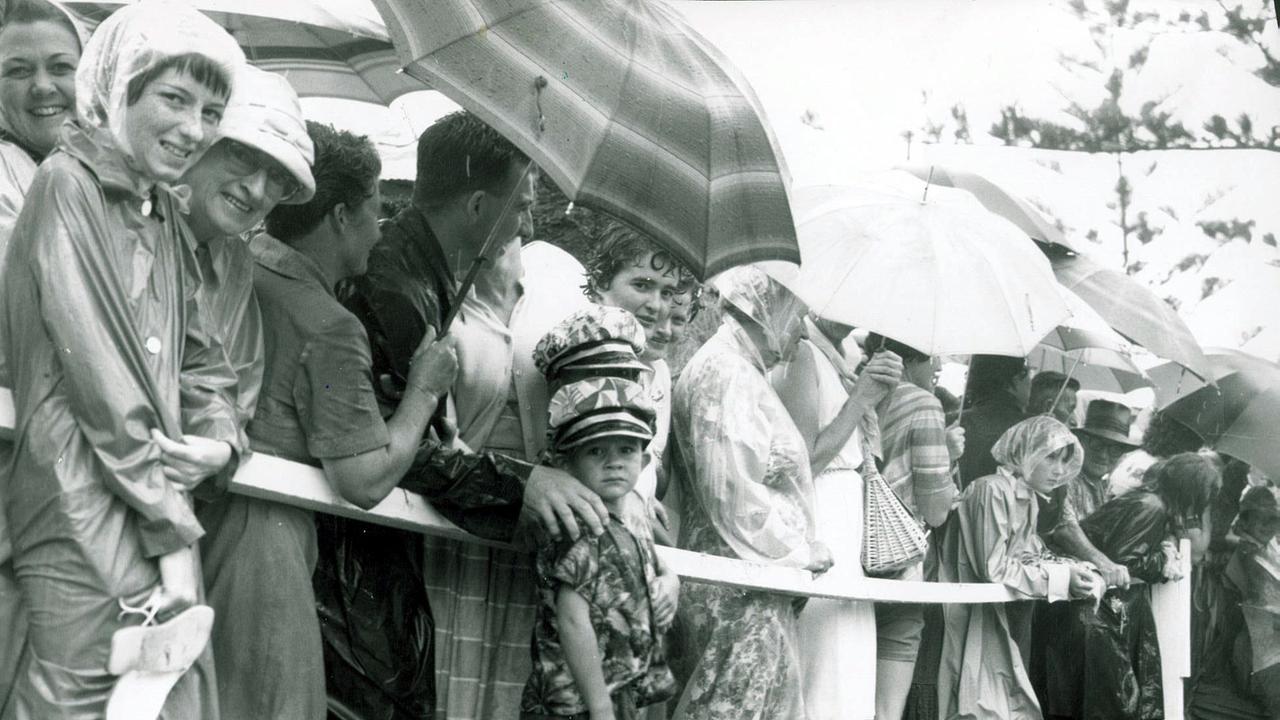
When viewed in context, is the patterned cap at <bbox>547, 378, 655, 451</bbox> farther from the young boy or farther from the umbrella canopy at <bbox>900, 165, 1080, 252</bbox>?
the umbrella canopy at <bbox>900, 165, 1080, 252</bbox>

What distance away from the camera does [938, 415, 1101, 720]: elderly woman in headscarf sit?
7.70 metres

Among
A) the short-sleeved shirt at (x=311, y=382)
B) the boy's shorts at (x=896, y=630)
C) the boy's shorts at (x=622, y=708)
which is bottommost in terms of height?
the boy's shorts at (x=622, y=708)

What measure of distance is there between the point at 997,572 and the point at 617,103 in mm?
3866

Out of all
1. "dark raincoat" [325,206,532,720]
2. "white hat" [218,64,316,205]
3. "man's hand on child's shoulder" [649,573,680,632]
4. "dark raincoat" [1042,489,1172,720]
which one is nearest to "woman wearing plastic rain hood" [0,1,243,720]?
"white hat" [218,64,316,205]

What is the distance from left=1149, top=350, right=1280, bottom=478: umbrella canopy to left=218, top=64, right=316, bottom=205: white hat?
648cm

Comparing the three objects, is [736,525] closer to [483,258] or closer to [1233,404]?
[483,258]

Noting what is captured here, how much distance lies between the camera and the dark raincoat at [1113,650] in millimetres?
8172

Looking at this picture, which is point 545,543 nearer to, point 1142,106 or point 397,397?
point 397,397

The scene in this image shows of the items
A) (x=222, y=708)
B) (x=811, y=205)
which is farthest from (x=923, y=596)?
(x=222, y=708)

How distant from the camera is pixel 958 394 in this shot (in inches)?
363

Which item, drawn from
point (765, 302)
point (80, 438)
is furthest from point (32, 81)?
point (765, 302)

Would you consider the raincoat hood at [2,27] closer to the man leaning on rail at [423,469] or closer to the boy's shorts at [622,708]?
the man leaning on rail at [423,469]

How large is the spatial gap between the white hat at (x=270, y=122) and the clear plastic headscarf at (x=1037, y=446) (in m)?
4.44

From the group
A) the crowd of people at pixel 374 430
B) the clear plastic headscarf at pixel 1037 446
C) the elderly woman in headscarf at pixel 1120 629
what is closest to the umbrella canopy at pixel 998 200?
the clear plastic headscarf at pixel 1037 446
